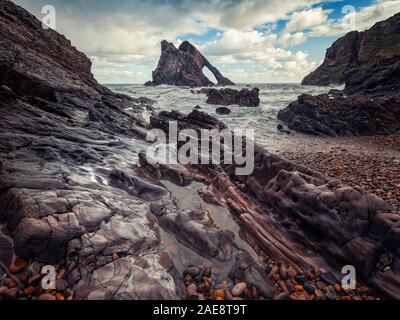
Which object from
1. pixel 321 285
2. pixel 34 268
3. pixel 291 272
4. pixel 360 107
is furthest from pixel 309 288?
pixel 360 107

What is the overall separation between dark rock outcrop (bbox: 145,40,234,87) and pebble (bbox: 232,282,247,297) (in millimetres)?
114394

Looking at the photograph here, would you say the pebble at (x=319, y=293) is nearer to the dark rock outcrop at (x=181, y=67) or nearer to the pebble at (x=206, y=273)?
the pebble at (x=206, y=273)

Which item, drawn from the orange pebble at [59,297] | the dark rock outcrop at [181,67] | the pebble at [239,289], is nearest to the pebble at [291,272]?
the pebble at [239,289]

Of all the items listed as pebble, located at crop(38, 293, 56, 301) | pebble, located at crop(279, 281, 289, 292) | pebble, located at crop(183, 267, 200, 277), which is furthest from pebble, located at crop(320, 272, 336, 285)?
pebble, located at crop(38, 293, 56, 301)

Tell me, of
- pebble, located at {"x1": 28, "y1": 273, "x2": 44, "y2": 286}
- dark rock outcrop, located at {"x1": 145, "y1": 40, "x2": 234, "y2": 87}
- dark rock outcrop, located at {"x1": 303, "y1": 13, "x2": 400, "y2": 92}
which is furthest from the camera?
dark rock outcrop, located at {"x1": 145, "y1": 40, "x2": 234, "y2": 87}

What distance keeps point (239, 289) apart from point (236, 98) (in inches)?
1810

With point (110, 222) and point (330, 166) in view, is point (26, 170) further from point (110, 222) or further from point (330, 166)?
point (330, 166)

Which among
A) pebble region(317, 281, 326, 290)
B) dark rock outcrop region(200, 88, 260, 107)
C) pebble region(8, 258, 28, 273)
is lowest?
pebble region(317, 281, 326, 290)

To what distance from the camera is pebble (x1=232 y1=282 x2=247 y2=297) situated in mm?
4676

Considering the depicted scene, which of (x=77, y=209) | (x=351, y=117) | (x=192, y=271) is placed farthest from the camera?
(x=351, y=117)

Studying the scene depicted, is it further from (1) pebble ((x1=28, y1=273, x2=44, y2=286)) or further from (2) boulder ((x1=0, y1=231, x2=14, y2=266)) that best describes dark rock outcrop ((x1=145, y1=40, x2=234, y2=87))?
(1) pebble ((x1=28, y1=273, x2=44, y2=286))

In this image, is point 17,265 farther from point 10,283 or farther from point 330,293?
point 330,293

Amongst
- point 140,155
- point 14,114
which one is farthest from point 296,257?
point 14,114

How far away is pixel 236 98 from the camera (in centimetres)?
4756
